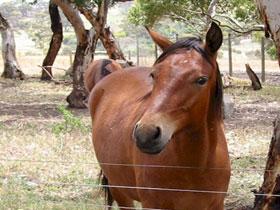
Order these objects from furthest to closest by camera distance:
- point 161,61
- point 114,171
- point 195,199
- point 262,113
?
point 262,113 < point 114,171 < point 195,199 < point 161,61

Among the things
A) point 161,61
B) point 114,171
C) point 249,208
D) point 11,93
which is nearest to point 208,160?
point 161,61

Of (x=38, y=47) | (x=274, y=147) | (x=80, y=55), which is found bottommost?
(x=38, y=47)


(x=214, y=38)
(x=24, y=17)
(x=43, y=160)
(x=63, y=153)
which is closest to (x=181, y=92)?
(x=214, y=38)

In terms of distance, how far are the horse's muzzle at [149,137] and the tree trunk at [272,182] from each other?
77.0 inches

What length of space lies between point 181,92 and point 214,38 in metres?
0.46

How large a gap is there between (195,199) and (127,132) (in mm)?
867

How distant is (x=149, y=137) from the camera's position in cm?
312

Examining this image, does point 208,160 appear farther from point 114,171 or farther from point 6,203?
point 6,203

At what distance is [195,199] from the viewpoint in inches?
150

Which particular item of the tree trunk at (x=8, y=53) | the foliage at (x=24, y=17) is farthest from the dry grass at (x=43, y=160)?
the foliage at (x=24, y=17)

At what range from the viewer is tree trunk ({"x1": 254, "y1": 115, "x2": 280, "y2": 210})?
491 centimetres

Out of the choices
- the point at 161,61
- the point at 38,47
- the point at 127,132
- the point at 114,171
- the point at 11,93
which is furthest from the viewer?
the point at 38,47

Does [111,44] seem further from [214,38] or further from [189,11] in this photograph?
[214,38]

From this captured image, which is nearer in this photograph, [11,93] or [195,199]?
[195,199]
